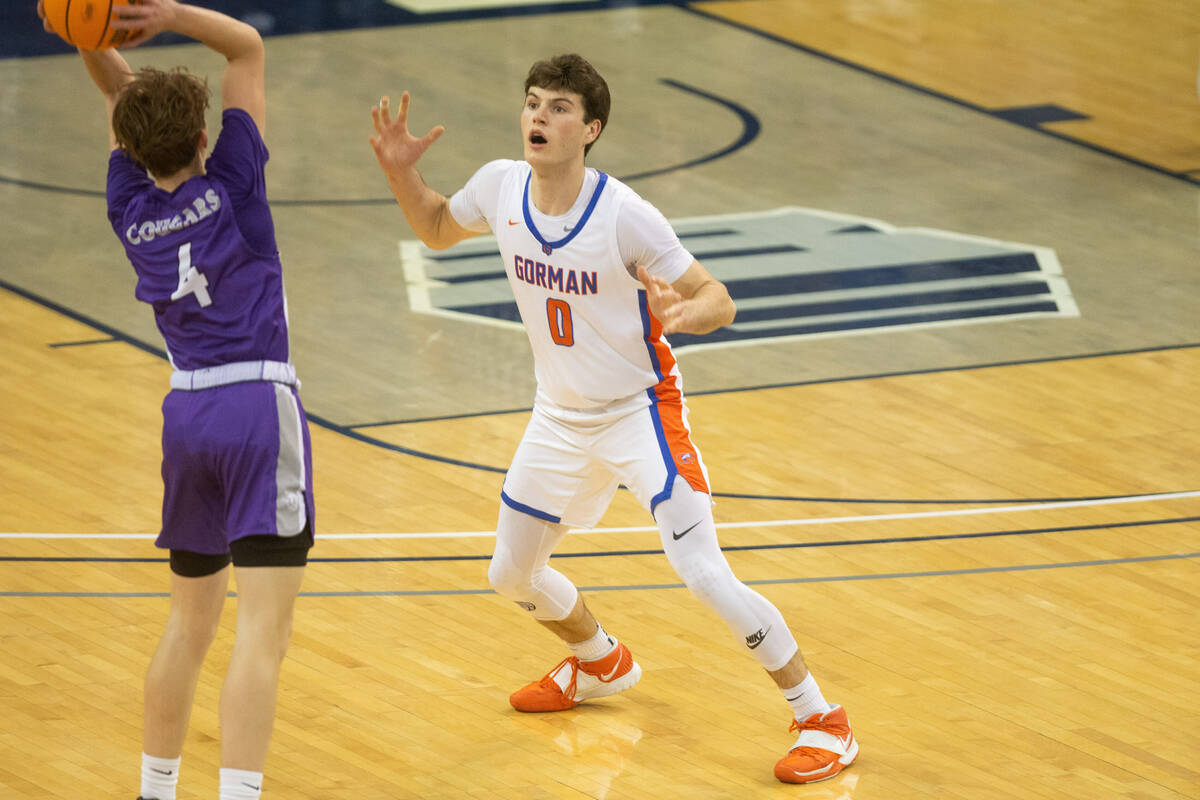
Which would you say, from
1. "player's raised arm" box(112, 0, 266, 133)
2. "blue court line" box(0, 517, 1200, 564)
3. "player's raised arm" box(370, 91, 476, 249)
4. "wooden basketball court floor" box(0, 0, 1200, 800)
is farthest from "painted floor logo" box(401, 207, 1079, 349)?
"player's raised arm" box(112, 0, 266, 133)

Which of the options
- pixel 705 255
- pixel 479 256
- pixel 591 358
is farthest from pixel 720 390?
pixel 591 358

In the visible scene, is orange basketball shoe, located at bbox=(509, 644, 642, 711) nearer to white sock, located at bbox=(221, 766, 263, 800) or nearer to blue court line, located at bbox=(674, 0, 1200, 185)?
white sock, located at bbox=(221, 766, 263, 800)

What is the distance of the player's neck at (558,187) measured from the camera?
20.4 ft

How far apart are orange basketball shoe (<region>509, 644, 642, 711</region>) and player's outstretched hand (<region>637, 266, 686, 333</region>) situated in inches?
55.2

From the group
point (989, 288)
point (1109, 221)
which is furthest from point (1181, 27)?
point (989, 288)

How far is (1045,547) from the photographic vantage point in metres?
8.33

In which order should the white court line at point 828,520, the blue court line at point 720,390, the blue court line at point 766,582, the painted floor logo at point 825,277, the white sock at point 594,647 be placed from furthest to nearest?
the painted floor logo at point 825,277
the blue court line at point 720,390
the white court line at point 828,520
the blue court line at point 766,582
the white sock at point 594,647

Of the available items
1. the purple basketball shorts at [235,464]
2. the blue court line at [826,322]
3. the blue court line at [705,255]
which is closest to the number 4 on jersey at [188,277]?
the purple basketball shorts at [235,464]

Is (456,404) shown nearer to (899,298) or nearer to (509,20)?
(899,298)

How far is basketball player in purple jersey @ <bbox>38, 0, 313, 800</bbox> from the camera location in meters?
5.29

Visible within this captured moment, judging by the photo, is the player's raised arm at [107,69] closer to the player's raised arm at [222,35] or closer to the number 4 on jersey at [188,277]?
the player's raised arm at [222,35]

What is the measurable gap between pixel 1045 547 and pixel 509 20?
1105 centimetres

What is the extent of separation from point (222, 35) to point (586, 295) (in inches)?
57.0

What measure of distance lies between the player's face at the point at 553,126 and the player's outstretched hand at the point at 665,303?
19.3 inches
